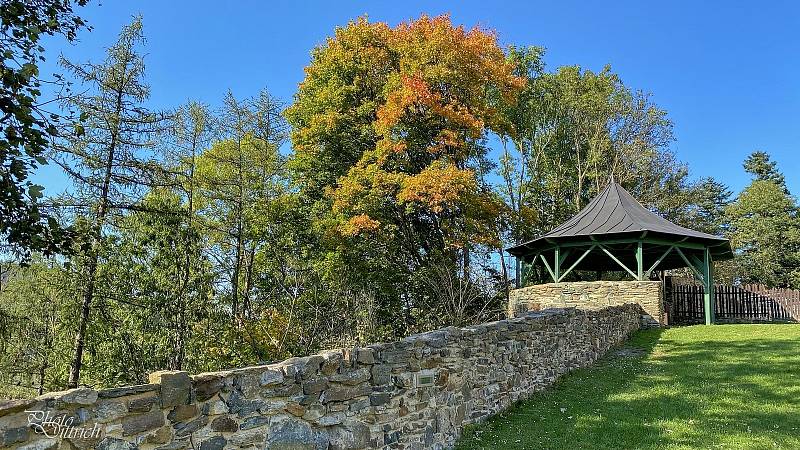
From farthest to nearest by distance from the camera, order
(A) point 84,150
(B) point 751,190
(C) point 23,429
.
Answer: (B) point 751,190 → (A) point 84,150 → (C) point 23,429

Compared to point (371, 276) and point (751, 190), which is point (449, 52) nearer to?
point (371, 276)

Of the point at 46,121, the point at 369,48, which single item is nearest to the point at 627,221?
the point at 369,48

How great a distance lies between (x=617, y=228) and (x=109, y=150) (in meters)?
13.4

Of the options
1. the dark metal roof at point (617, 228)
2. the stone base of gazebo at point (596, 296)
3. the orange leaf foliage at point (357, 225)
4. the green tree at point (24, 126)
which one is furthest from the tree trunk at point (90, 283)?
the dark metal roof at point (617, 228)

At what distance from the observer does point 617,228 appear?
647 inches

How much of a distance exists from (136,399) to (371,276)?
15903 millimetres

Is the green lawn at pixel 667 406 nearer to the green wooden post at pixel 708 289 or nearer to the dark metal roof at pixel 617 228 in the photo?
the green wooden post at pixel 708 289

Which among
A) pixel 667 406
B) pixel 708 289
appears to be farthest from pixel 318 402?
pixel 708 289

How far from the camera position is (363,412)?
15.1 ft

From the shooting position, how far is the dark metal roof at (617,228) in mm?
16250

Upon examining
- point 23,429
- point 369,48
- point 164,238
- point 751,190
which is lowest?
point 23,429

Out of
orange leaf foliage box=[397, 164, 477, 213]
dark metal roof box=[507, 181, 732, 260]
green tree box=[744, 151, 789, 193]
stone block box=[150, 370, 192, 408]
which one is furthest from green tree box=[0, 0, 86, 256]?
green tree box=[744, 151, 789, 193]

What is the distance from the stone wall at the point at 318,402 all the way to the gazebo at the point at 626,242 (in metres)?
9.89

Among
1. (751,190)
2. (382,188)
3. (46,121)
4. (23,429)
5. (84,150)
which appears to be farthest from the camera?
(751,190)
